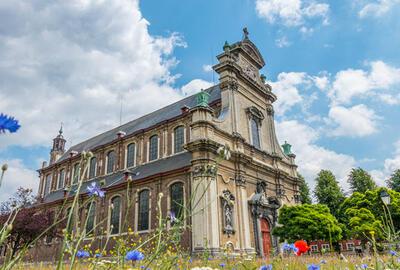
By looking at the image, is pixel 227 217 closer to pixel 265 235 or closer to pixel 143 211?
pixel 265 235

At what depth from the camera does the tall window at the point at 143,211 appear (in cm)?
1789

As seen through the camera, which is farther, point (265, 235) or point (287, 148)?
point (287, 148)

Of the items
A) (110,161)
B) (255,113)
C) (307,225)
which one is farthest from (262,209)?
(110,161)

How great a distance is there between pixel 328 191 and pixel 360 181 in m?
4.82

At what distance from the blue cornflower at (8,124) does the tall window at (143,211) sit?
57.1 feet

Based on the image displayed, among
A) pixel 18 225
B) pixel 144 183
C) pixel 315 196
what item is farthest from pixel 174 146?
pixel 315 196

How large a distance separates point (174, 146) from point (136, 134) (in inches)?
173

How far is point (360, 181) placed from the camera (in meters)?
36.6

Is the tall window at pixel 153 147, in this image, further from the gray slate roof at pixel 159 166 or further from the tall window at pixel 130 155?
the tall window at pixel 130 155

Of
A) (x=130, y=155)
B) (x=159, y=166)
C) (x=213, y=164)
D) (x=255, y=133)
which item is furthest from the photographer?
(x=130, y=155)

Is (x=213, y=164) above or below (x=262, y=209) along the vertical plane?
above

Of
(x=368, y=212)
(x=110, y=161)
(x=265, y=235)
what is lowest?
(x=265, y=235)

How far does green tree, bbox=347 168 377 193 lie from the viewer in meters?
35.8

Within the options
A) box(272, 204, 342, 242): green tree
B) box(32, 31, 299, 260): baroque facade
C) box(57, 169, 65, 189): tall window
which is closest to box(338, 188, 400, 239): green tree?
box(272, 204, 342, 242): green tree
